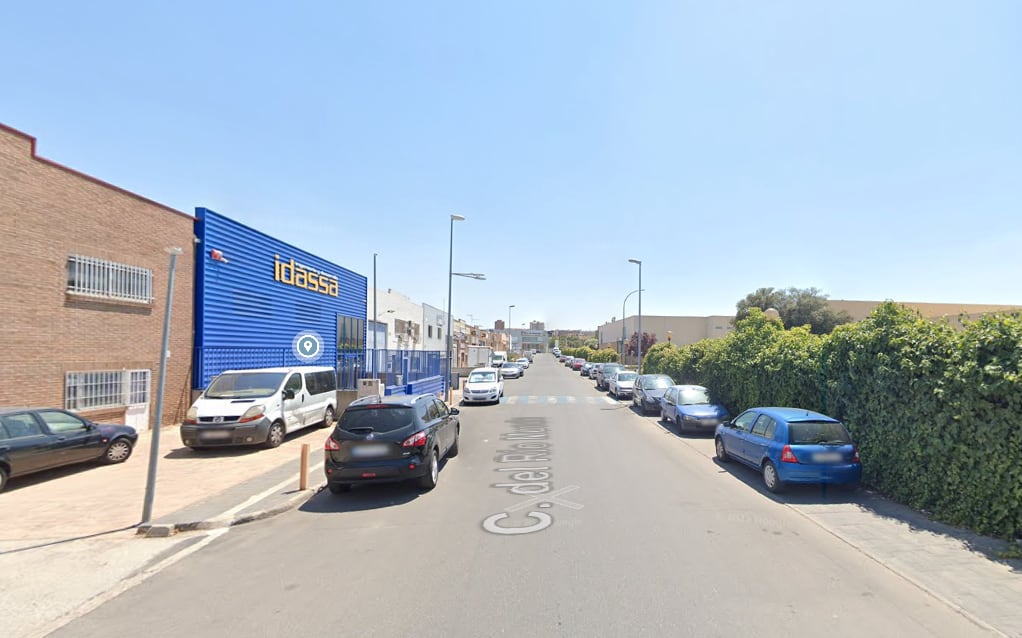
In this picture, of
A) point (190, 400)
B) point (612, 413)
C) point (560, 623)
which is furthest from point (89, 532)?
point (612, 413)

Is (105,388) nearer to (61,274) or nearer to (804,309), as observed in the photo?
(61,274)

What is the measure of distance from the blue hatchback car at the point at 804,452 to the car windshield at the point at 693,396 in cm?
617

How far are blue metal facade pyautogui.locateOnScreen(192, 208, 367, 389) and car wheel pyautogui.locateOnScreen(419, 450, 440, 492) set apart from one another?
1017 cm

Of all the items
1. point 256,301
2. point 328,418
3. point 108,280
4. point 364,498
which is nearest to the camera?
point 364,498

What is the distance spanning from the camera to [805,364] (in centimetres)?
1082

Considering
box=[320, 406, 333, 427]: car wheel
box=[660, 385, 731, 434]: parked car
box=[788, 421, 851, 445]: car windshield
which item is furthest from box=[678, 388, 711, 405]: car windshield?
box=[320, 406, 333, 427]: car wheel

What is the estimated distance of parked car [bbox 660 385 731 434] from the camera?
14.0m

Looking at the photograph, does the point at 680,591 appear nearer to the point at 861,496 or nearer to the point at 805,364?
the point at 861,496

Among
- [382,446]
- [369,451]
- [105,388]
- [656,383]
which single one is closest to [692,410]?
[656,383]

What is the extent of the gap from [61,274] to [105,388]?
294 centimetres

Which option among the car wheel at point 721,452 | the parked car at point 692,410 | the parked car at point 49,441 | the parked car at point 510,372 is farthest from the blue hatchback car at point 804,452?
the parked car at point 510,372

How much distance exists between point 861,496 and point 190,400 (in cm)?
1698

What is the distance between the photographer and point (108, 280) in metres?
12.2

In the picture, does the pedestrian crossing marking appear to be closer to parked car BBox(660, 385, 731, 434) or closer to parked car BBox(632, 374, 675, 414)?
parked car BBox(632, 374, 675, 414)
